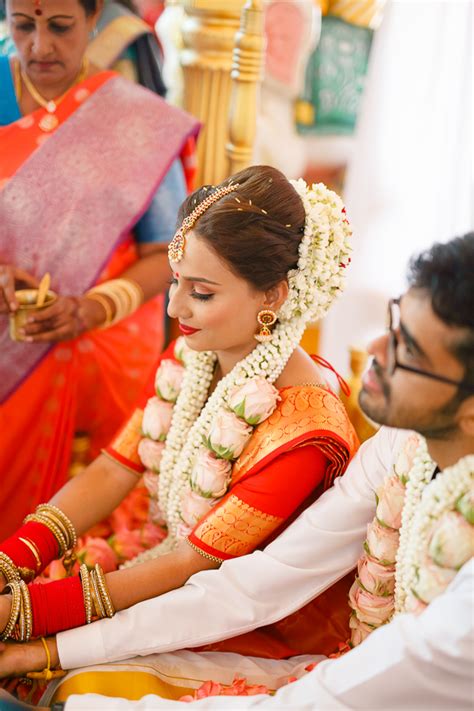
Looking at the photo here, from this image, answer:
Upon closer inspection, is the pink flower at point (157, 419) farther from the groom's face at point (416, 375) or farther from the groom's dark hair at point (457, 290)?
the groom's dark hair at point (457, 290)

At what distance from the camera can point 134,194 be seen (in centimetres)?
240

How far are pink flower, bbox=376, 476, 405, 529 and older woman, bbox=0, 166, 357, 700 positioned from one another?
0.18m

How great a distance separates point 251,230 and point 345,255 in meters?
0.21

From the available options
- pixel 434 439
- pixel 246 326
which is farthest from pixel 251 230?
pixel 434 439

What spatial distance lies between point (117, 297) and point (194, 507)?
2.50 ft

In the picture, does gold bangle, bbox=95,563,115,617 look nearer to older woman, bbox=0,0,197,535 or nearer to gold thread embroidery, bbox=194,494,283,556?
gold thread embroidery, bbox=194,494,283,556

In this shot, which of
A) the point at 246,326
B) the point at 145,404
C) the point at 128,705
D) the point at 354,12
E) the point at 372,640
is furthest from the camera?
the point at 354,12

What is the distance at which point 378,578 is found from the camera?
155 cm

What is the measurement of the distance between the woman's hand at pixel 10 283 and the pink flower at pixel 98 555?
61cm

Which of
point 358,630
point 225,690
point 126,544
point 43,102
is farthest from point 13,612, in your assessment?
point 43,102

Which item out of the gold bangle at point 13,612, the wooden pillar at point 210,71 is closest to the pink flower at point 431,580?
the gold bangle at point 13,612

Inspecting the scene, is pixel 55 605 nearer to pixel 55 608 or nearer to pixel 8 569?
pixel 55 608

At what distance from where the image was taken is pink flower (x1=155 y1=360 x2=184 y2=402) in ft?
6.33

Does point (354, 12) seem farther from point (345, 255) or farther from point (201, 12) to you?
point (345, 255)
